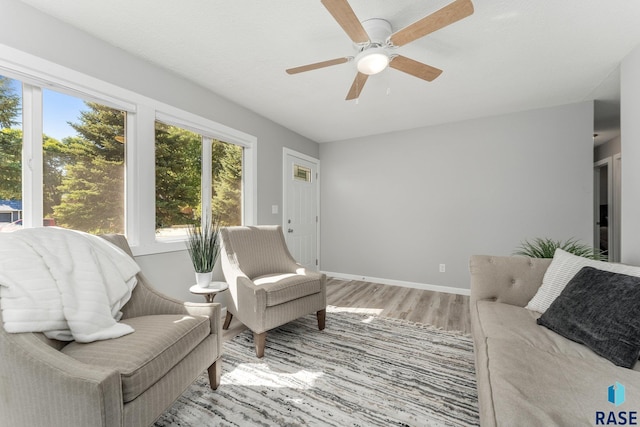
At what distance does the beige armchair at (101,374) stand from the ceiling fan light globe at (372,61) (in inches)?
73.2

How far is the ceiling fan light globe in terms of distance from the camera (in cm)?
168

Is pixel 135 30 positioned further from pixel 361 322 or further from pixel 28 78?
pixel 361 322

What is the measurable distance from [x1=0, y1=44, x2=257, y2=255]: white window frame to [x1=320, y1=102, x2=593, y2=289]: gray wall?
2.03 metres

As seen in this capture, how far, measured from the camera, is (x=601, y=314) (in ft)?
4.03

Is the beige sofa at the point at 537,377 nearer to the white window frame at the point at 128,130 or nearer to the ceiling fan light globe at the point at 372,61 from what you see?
the ceiling fan light globe at the point at 372,61

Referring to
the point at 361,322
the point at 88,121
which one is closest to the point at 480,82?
the point at 361,322

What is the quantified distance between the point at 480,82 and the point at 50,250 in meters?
3.43

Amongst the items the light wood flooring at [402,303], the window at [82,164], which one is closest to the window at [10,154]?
the window at [82,164]

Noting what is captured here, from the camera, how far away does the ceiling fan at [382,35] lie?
131 cm

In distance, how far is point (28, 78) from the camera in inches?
63.6

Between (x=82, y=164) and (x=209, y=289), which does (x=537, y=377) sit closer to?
(x=209, y=289)

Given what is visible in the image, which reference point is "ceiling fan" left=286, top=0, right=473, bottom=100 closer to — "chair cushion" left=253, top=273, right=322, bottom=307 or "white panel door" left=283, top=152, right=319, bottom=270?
"chair cushion" left=253, top=273, right=322, bottom=307

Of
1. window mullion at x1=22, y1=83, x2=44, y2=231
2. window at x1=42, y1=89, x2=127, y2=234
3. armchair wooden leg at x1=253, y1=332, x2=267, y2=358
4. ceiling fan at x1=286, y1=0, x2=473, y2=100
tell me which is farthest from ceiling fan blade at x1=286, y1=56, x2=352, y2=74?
armchair wooden leg at x1=253, y1=332, x2=267, y2=358

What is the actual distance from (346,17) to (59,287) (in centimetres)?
189
